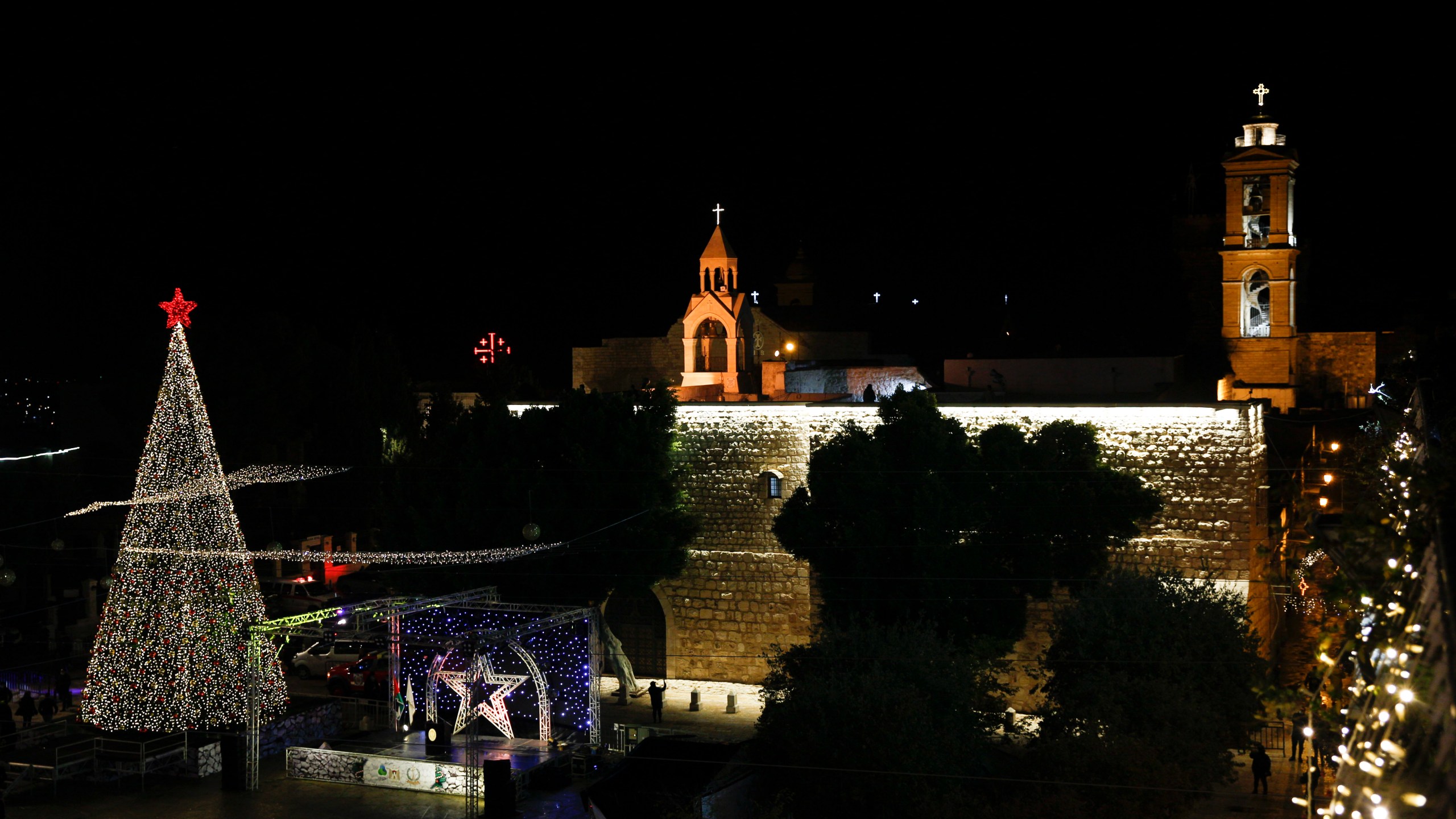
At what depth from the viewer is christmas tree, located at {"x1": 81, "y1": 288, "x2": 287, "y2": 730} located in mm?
16281

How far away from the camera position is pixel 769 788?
1337 cm

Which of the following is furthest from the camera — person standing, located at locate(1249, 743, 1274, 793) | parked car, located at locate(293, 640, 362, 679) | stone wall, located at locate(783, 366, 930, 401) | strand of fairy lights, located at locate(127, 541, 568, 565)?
stone wall, located at locate(783, 366, 930, 401)

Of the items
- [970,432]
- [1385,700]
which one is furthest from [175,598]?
[1385,700]

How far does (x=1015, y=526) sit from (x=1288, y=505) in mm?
4108

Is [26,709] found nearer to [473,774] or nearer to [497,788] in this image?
[473,774]

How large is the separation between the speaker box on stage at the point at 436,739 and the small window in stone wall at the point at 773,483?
23.0 feet

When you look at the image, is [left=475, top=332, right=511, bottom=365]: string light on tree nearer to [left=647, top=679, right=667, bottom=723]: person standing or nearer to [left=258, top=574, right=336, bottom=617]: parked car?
[left=258, top=574, right=336, bottom=617]: parked car

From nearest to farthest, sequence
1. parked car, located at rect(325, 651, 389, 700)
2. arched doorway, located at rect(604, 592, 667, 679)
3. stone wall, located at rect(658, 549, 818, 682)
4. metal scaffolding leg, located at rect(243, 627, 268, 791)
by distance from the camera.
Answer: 1. metal scaffolding leg, located at rect(243, 627, 268, 791)
2. parked car, located at rect(325, 651, 389, 700)
3. stone wall, located at rect(658, 549, 818, 682)
4. arched doorway, located at rect(604, 592, 667, 679)

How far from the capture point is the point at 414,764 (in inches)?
648

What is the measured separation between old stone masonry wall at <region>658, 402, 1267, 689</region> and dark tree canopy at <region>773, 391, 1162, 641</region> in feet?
1.55

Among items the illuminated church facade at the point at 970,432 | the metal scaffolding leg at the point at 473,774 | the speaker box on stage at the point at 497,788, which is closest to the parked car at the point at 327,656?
the illuminated church facade at the point at 970,432

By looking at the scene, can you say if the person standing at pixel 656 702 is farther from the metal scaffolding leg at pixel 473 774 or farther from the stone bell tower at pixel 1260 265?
the stone bell tower at pixel 1260 265

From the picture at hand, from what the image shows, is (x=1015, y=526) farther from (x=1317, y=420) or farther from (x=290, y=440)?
(x=290, y=440)

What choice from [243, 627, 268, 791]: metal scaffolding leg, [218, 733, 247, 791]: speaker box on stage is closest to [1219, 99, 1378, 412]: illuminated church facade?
[243, 627, 268, 791]: metal scaffolding leg
